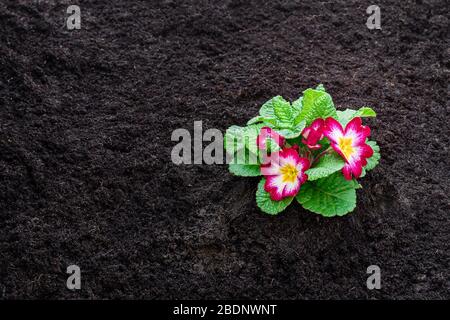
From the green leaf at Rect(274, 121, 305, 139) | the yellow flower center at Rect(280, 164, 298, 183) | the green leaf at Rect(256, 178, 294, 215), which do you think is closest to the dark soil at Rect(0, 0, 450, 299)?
the green leaf at Rect(256, 178, 294, 215)

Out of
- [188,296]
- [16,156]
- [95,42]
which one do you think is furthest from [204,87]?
[188,296]

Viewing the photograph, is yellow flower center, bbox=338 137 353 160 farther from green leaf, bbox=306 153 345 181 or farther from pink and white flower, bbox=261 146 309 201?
pink and white flower, bbox=261 146 309 201

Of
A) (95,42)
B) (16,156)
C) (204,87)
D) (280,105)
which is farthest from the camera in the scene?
(95,42)

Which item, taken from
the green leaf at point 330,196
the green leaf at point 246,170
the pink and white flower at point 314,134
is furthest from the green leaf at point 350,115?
the green leaf at point 246,170

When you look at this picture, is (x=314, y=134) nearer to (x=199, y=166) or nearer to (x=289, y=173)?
(x=289, y=173)

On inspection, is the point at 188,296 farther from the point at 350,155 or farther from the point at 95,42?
the point at 95,42

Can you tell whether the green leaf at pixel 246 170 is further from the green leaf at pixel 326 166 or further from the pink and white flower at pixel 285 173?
the green leaf at pixel 326 166

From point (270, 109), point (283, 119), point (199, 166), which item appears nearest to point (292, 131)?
point (283, 119)
